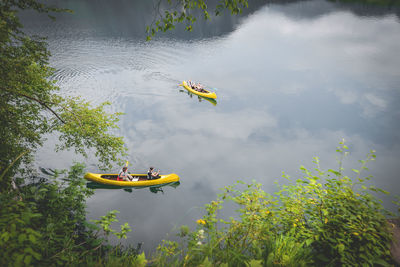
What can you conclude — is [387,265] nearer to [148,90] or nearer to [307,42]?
[148,90]

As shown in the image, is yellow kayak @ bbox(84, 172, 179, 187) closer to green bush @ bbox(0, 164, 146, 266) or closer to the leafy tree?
the leafy tree

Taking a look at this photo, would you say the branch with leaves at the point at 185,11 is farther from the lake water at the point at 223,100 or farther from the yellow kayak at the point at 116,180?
the yellow kayak at the point at 116,180

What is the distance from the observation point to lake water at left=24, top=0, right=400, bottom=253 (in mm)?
17109

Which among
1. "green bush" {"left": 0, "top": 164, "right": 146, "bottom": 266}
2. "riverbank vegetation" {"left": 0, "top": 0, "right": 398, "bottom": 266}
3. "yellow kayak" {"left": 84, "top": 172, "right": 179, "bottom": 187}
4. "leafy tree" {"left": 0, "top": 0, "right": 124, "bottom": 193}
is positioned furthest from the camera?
"yellow kayak" {"left": 84, "top": 172, "right": 179, "bottom": 187}

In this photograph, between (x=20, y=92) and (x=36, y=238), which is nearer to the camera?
(x=36, y=238)

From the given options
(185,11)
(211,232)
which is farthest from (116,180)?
(185,11)

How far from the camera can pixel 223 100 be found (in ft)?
98.0

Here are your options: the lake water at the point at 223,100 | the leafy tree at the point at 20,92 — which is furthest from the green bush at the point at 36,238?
the lake water at the point at 223,100

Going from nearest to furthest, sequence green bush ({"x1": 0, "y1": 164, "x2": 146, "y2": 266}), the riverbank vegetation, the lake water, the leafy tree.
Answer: green bush ({"x1": 0, "y1": 164, "x2": 146, "y2": 266}), the riverbank vegetation, the leafy tree, the lake water

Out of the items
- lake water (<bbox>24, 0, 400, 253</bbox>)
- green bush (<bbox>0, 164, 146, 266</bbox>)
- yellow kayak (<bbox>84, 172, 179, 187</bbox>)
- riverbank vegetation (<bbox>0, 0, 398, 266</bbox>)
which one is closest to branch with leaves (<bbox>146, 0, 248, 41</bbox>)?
riverbank vegetation (<bbox>0, 0, 398, 266</bbox>)

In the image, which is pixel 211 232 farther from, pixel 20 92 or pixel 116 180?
pixel 116 180

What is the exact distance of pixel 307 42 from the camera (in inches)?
2210

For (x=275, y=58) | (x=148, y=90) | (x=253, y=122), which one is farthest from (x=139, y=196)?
(x=275, y=58)

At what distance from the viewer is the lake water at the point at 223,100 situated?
1711 cm
